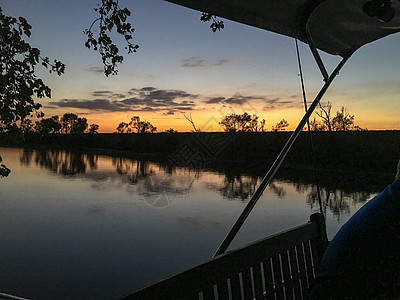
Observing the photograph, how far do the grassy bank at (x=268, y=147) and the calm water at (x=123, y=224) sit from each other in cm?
304

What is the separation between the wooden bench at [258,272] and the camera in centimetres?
86

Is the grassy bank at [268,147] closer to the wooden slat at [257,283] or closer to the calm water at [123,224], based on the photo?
the calm water at [123,224]

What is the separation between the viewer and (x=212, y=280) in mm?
958

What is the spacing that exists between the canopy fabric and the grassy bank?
44.1ft

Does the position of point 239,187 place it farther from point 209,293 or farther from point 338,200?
point 209,293

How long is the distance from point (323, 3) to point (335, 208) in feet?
39.2

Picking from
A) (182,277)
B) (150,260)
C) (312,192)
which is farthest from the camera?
(312,192)

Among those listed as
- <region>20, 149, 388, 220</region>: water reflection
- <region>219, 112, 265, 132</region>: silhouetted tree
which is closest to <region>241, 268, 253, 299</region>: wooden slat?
<region>20, 149, 388, 220</region>: water reflection

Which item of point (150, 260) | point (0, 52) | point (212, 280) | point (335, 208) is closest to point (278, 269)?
point (212, 280)

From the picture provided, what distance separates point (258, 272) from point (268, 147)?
27224 millimetres

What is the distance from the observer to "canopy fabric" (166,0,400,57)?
1.41 meters

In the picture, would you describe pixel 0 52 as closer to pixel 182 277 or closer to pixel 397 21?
pixel 182 277

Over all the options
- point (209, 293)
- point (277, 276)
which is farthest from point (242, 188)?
point (209, 293)

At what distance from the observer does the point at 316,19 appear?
5.91 feet
